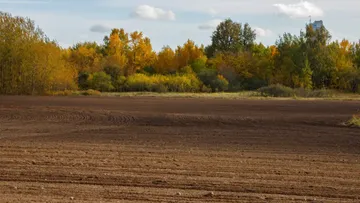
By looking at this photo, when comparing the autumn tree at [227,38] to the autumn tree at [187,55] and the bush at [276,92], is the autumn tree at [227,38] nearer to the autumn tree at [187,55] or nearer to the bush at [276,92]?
the autumn tree at [187,55]

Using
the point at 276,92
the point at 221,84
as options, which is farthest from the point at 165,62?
the point at 276,92

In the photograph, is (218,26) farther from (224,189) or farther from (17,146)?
(224,189)

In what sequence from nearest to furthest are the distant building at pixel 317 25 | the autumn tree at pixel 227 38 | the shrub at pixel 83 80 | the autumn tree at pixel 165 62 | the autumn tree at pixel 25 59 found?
the autumn tree at pixel 25 59 < the shrub at pixel 83 80 < the distant building at pixel 317 25 < the autumn tree at pixel 165 62 < the autumn tree at pixel 227 38

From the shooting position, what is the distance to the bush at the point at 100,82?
239 feet

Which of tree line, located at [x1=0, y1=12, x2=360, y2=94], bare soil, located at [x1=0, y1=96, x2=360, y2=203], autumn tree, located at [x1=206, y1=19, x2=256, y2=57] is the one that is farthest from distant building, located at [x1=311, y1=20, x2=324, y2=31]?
bare soil, located at [x1=0, y1=96, x2=360, y2=203]

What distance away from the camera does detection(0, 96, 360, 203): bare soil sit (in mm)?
10664

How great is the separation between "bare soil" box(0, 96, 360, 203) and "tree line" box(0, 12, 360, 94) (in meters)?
32.4

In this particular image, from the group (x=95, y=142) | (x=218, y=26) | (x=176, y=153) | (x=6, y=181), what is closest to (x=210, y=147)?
(x=176, y=153)

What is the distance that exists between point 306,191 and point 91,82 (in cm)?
6415

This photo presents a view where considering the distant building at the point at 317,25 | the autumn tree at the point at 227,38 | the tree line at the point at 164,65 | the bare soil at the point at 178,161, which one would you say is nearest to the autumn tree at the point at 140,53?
the tree line at the point at 164,65

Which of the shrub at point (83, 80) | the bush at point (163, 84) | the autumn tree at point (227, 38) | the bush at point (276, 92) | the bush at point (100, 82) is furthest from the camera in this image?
the autumn tree at point (227, 38)

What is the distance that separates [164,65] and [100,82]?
19.5 metres

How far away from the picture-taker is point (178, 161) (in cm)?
1488

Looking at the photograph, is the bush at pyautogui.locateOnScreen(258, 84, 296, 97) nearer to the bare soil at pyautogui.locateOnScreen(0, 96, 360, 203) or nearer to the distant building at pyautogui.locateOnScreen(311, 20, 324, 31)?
the distant building at pyautogui.locateOnScreen(311, 20, 324, 31)
